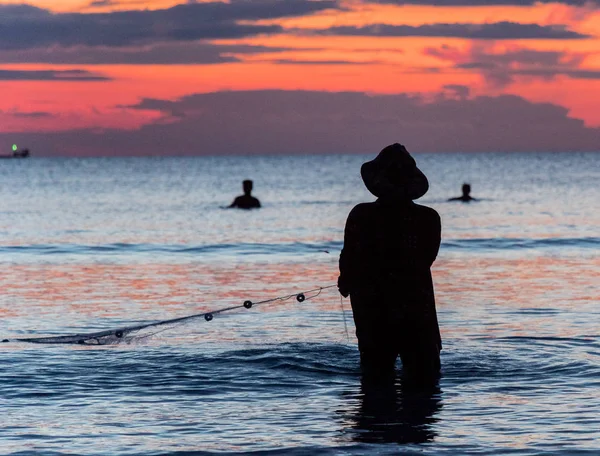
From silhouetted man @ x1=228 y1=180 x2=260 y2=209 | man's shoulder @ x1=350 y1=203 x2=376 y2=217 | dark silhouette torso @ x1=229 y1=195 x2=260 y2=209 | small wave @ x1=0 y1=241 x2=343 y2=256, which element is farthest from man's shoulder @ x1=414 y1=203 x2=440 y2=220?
dark silhouette torso @ x1=229 y1=195 x2=260 y2=209

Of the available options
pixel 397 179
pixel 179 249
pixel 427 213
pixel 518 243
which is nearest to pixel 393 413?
pixel 427 213

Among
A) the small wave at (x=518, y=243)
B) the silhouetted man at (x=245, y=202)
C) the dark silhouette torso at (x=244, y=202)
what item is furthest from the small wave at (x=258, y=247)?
the dark silhouette torso at (x=244, y=202)

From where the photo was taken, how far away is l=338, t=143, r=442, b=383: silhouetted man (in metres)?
9.05

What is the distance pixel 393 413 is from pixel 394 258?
4.18ft

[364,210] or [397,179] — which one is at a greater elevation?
[397,179]

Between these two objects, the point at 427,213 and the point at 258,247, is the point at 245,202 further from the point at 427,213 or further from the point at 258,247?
the point at 427,213

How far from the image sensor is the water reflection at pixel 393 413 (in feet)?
27.3

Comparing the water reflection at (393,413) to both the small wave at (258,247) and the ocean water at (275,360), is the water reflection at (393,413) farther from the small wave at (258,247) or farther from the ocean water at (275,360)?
the small wave at (258,247)

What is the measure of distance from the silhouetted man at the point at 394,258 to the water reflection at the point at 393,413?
0.36m

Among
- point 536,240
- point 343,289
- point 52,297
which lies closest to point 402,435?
point 343,289

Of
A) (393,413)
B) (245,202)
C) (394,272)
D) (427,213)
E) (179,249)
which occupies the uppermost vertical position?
(427,213)

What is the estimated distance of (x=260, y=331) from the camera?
13.8 meters

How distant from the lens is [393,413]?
29.6 ft

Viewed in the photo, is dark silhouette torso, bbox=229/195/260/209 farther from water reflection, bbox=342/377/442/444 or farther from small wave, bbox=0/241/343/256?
water reflection, bbox=342/377/442/444
